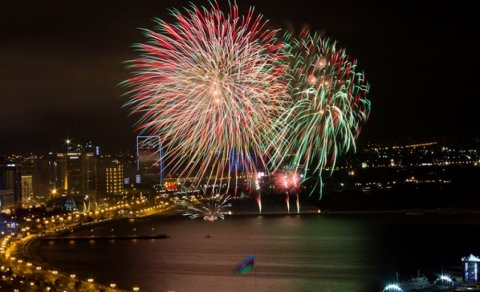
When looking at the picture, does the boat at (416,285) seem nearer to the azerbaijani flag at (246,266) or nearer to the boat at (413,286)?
the boat at (413,286)

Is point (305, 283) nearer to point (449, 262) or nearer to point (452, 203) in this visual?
point (449, 262)

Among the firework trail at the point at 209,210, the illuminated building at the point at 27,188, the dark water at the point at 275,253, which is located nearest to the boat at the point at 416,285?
the dark water at the point at 275,253

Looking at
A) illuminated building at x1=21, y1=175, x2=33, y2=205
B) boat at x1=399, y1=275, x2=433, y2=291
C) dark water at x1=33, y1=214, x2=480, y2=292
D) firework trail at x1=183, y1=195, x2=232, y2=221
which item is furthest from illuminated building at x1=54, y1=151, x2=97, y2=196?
boat at x1=399, y1=275, x2=433, y2=291

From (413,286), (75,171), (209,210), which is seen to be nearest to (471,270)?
(413,286)

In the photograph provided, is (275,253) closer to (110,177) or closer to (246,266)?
(246,266)

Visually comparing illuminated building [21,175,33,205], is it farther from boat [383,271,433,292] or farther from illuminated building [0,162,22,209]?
boat [383,271,433,292]

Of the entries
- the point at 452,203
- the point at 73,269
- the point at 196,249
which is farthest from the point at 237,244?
the point at 452,203
